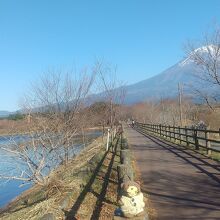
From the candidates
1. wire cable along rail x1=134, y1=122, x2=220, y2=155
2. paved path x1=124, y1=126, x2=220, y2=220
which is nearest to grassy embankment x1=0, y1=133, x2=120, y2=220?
paved path x1=124, y1=126, x2=220, y2=220

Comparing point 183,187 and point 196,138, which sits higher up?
point 196,138

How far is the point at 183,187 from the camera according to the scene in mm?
10398

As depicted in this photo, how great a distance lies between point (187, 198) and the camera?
9055 millimetres

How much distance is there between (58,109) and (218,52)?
29.5 ft

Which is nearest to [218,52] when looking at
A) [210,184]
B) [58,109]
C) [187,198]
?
[58,109]

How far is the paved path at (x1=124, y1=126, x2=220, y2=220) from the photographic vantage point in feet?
25.9

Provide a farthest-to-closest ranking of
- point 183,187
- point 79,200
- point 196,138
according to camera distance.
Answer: point 196,138
point 183,187
point 79,200

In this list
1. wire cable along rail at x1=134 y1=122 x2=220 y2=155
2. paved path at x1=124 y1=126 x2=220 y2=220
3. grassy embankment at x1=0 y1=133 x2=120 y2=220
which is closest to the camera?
paved path at x1=124 y1=126 x2=220 y2=220

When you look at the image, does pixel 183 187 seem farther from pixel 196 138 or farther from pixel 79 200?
pixel 196 138

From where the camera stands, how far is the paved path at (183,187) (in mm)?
7902

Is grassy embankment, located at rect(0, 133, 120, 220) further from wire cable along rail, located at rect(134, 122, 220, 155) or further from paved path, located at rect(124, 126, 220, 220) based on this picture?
wire cable along rail, located at rect(134, 122, 220, 155)

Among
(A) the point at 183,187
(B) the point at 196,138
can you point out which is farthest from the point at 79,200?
(B) the point at 196,138

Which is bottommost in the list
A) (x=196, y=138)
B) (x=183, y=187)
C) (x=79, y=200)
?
(x=79, y=200)

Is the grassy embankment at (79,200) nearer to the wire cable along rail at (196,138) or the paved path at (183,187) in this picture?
the paved path at (183,187)
